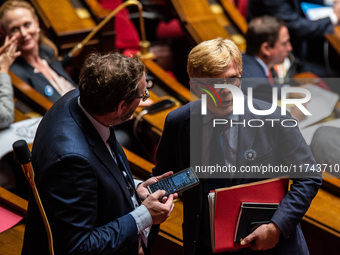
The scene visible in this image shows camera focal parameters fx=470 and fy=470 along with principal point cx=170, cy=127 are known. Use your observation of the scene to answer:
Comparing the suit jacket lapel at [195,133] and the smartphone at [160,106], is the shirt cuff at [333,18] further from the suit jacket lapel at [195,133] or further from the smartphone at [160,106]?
the suit jacket lapel at [195,133]

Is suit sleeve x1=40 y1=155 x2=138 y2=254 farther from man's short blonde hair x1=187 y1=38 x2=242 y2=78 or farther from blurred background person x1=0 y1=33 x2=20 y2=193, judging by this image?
blurred background person x1=0 y1=33 x2=20 y2=193

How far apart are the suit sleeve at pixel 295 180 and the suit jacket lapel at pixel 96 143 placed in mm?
359

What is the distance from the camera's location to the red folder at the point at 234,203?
106 centimetres

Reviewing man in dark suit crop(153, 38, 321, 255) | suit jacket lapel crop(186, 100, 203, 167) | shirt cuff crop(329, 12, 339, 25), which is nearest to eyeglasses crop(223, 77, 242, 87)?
man in dark suit crop(153, 38, 321, 255)

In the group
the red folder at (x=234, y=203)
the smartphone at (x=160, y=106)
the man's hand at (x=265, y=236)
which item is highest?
the red folder at (x=234, y=203)

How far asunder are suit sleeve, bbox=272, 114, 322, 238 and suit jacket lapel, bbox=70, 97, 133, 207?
36 cm

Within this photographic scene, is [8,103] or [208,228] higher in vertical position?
[8,103]

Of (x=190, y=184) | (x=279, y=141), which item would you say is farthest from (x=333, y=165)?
(x=190, y=184)

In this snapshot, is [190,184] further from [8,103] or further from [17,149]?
[8,103]

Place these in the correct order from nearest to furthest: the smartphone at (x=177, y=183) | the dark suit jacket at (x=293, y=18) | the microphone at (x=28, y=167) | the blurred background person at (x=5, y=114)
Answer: the microphone at (x=28, y=167) < the smartphone at (x=177, y=183) < the blurred background person at (x=5, y=114) < the dark suit jacket at (x=293, y=18)

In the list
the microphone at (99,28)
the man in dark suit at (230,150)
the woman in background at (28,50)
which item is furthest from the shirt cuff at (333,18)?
the man in dark suit at (230,150)

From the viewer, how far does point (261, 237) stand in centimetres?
105

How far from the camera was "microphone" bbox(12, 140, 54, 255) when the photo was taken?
83 centimetres

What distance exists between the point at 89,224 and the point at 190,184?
26 cm
